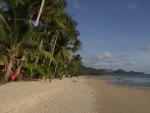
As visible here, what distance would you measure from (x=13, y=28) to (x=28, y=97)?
8.66 m

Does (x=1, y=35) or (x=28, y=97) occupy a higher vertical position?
(x=1, y=35)

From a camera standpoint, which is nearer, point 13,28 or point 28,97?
point 28,97

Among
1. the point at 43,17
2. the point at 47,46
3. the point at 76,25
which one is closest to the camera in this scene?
the point at 43,17

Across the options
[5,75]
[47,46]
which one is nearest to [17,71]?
[5,75]

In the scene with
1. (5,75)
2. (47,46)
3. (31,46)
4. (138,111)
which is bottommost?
(138,111)

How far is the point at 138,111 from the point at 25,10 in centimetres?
1224

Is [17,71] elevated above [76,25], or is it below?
below

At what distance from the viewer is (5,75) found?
69.4ft

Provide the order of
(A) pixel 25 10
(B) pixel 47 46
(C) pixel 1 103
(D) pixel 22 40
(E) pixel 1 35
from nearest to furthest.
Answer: (C) pixel 1 103
(E) pixel 1 35
(D) pixel 22 40
(A) pixel 25 10
(B) pixel 47 46

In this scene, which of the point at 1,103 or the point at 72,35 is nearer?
the point at 1,103

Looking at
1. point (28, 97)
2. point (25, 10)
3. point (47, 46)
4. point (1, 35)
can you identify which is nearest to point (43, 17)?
point (25, 10)

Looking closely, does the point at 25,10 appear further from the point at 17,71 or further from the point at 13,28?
the point at 17,71

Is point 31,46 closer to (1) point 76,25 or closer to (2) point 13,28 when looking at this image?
(2) point 13,28

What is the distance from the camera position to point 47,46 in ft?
125
